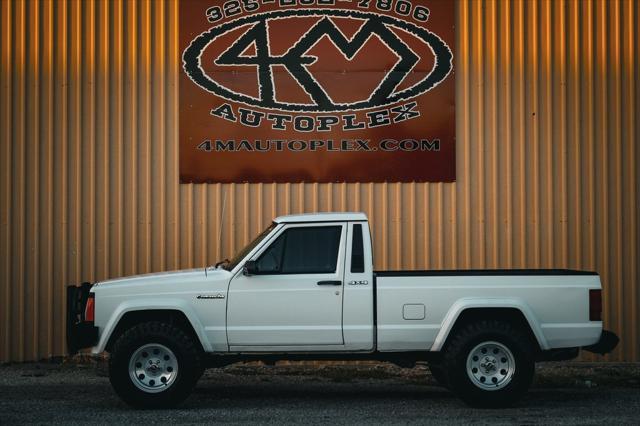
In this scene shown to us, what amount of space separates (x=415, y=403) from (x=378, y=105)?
4851 millimetres

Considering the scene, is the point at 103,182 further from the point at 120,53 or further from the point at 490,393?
the point at 490,393

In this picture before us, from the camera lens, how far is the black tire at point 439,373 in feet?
31.2

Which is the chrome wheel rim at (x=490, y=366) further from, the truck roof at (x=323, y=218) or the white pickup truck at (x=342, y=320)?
the truck roof at (x=323, y=218)

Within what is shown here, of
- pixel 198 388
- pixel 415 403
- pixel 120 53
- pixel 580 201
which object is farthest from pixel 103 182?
pixel 580 201

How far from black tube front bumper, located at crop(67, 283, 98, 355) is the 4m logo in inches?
172

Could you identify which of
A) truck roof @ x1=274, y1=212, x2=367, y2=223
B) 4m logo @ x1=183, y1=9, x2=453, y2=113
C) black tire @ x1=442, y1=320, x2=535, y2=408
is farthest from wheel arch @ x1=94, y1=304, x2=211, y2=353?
4m logo @ x1=183, y1=9, x2=453, y2=113

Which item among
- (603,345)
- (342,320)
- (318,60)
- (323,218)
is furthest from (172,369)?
(318,60)

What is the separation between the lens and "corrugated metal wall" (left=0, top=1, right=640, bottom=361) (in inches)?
519

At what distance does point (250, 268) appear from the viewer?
941 cm

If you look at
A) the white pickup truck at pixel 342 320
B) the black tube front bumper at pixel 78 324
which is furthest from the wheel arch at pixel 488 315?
the black tube front bumper at pixel 78 324

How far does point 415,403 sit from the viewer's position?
9.89m

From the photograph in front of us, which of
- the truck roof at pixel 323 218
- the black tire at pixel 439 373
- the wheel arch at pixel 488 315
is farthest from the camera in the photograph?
the truck roof at pixel 323 218

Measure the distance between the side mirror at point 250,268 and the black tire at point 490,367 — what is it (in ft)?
6.72

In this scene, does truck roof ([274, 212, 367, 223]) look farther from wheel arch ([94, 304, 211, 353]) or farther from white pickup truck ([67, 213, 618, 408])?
wheel arch ([94, 304, 211, 353])
